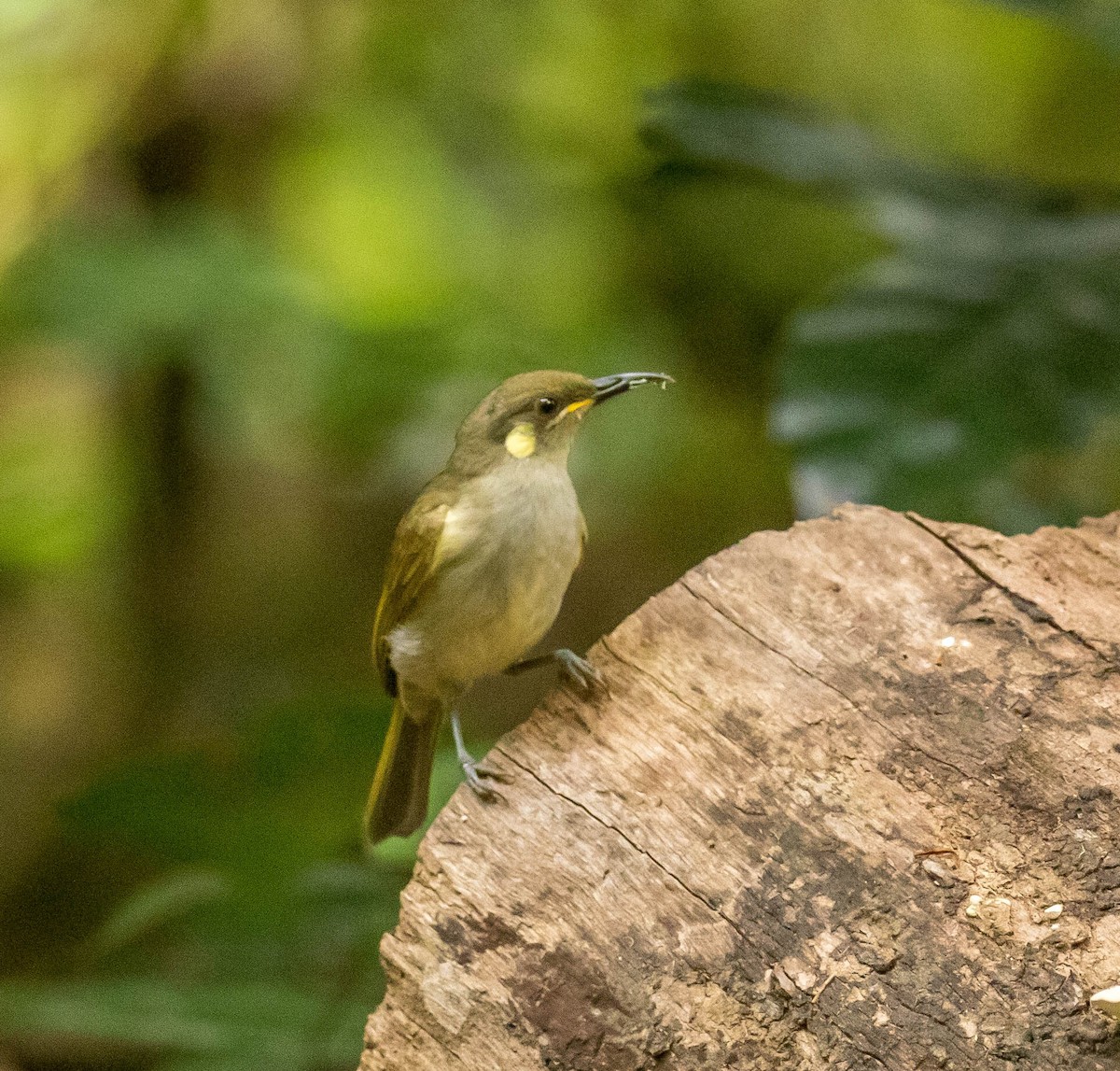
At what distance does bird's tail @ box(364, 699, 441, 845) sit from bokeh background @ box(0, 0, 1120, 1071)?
0.09 m

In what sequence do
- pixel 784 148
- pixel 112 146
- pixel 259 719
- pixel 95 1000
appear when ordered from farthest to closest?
pixel 112 146 → pixel 259 719 → pixel 784 148 → pixel 95 1000

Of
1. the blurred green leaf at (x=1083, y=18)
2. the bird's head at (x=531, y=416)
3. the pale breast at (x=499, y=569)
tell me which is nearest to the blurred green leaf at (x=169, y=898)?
the pale breast at (x=499, y=569)

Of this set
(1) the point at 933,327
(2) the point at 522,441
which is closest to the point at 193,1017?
(2) the point at 522,441

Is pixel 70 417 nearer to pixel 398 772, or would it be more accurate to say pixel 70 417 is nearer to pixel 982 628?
pixel 398 772

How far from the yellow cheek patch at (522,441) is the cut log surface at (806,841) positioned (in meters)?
0.56

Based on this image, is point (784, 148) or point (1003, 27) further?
point (1003, 27)

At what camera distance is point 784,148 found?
311 cm

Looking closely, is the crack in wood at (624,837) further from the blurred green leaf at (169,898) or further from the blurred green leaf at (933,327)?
the blurred green leaf at (169,898)

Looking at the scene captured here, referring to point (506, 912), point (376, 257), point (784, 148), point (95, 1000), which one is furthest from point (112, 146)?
point (506, 912)

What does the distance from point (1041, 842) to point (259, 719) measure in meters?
2.12

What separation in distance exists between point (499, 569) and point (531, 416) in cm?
33

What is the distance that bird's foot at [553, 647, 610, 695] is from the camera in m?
2.06

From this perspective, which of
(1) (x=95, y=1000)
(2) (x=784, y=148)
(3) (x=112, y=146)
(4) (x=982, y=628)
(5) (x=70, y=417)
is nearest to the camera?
(4) (x=982, y=628)

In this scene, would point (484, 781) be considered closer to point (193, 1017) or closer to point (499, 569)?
point (499, 569)
